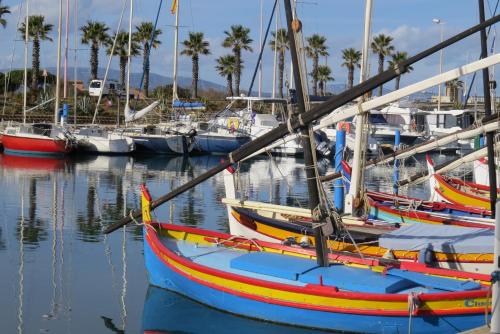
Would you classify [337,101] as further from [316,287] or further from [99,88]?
[99,88]

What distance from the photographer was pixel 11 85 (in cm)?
8475

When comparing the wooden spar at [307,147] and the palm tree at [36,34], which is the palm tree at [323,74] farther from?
the wooden spar at [307,147]

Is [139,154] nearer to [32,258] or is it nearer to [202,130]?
[202,130]

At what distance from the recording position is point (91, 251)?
20.2 m

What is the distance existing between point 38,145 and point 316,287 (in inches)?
1611

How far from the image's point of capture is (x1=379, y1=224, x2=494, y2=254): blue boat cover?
49.0 feet

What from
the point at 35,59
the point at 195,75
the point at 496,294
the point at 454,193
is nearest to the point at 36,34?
the point at 35,59

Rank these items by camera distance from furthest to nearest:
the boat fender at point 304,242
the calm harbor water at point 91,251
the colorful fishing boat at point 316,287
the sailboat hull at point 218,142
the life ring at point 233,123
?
the life ring at point 233,123 < the sailboat hull at point 218,142 < the boat fender at point 304,242 < the calm harbor water at point 91,251 < the colorful fishing boat at point 316,287

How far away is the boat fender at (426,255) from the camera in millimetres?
14812

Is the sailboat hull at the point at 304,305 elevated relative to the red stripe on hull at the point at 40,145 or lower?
lower

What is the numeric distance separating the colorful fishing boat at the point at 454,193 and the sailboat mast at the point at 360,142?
7.71 m

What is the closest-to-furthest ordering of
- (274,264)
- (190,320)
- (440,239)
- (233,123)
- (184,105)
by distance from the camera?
(274,264) < (190,320) < (440,239) < (233,123) < (184,105)

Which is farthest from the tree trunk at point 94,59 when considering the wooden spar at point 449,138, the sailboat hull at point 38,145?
the wooden spar at point 449,138

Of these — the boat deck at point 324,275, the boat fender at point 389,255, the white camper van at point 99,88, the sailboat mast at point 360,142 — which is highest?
the white camper van at point 99,88
